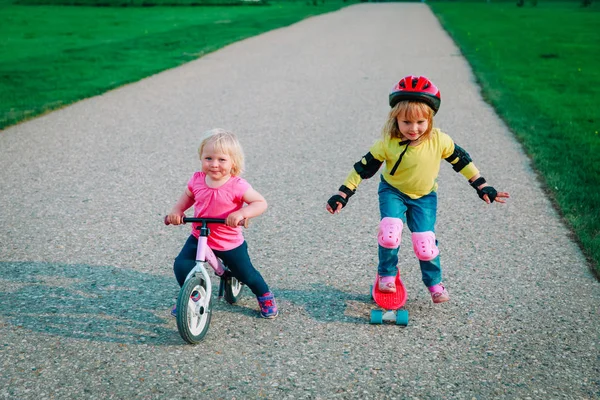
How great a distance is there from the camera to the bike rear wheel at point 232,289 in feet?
13.7

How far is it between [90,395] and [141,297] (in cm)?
116

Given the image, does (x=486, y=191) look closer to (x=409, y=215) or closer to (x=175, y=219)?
(x=409, y=215)

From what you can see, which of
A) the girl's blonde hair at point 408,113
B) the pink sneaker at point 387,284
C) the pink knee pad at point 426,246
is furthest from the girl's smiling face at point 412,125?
the pink sneaker at point 387,284

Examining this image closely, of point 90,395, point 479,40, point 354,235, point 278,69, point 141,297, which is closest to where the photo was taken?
point 90,395

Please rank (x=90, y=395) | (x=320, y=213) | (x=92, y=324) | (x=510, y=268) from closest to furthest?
(x=90, y=395) → (x=92, y=324) → (x=510, y=268) → (x=320, y=213)

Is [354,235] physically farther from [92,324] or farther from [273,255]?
[92,324]

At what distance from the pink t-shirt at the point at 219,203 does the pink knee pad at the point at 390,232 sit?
867mm

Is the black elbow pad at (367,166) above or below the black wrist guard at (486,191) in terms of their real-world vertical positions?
above

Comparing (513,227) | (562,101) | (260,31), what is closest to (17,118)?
(513,227)

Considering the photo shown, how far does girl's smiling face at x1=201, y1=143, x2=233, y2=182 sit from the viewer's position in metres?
3.78

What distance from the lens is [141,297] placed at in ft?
14.2

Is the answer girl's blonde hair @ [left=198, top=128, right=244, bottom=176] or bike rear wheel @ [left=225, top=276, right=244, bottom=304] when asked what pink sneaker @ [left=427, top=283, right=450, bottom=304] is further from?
girl's blonde hair @ [left=198, top=128, right=244, bottom=176]

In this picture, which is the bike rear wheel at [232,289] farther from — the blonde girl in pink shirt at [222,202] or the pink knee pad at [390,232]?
the pink knee pad at [390,232]

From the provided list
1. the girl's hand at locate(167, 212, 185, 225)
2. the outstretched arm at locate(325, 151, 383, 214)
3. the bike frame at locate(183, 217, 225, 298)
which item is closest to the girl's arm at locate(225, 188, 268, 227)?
the bike frame at locate(183, 217, 225, 298)
